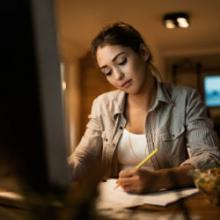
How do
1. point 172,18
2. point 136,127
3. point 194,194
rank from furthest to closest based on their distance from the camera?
1. point 172,18
2. point 136,127
3. point 194,194

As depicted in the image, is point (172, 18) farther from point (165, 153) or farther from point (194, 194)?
point (194, 194)

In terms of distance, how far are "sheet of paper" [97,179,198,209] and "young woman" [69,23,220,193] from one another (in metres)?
0.25

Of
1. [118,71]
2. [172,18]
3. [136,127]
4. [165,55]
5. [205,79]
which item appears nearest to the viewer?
[118,71]

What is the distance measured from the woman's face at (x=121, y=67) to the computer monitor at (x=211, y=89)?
4.36 meters

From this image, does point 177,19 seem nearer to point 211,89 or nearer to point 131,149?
point 131,149

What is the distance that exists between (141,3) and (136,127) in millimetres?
1833

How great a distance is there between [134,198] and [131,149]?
415 mm

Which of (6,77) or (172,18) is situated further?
(172,18)

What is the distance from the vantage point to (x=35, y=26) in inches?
12.5

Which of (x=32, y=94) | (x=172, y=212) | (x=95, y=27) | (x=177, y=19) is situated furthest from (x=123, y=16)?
(x=32, y=94)

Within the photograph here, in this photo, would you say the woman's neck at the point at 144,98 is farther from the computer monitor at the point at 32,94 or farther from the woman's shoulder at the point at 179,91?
the computer monitor at the point at 32,94

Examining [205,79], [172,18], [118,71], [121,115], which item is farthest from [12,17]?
[205,79]

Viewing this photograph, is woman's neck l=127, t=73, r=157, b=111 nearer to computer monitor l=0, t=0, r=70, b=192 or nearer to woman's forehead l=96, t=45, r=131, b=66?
woman's forehead l=96, t=45, r=131, b=66

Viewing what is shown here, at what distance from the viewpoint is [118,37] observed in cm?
120
